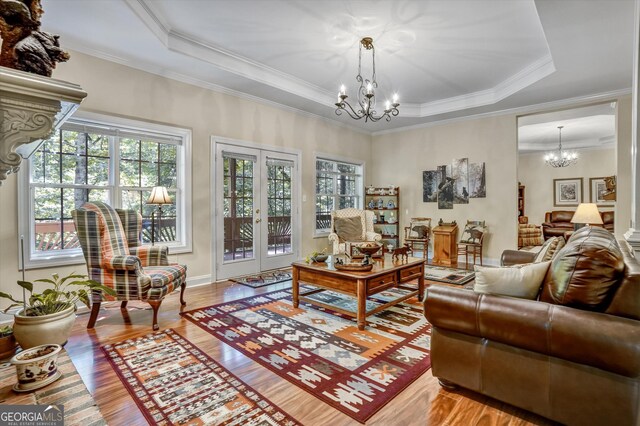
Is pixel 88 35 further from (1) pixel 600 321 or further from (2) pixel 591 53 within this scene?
(2) pixel 591 53

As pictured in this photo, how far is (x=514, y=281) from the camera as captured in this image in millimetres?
1791

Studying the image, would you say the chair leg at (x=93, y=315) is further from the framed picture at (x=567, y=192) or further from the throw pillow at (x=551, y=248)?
the framed picture at (x=567, y=192)

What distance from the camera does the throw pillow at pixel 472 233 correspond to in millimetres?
5869

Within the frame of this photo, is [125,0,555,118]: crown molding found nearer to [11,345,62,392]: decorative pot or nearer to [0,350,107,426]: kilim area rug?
[11,345,62,392]: decorative pot

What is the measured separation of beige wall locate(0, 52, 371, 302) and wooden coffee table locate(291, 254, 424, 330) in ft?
6.39

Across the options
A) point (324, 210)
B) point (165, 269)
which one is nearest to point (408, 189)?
point (324, 210)

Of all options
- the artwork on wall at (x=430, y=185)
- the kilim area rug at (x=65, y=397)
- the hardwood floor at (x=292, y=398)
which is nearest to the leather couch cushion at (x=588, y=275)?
the hardwood floor at (x=292, y=398)

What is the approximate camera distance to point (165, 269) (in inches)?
125

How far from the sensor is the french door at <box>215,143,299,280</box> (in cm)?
480

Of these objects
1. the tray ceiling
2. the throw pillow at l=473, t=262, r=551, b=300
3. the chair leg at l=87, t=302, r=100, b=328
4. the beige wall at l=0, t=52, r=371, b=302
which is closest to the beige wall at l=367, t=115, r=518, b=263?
the tray ceiling

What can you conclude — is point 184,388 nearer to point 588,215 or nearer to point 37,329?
point 37,329

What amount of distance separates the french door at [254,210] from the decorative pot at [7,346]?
311 centimetres

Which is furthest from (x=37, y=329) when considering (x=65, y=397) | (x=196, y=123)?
(x=196, y=123)

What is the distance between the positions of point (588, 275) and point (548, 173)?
32.5 ft
